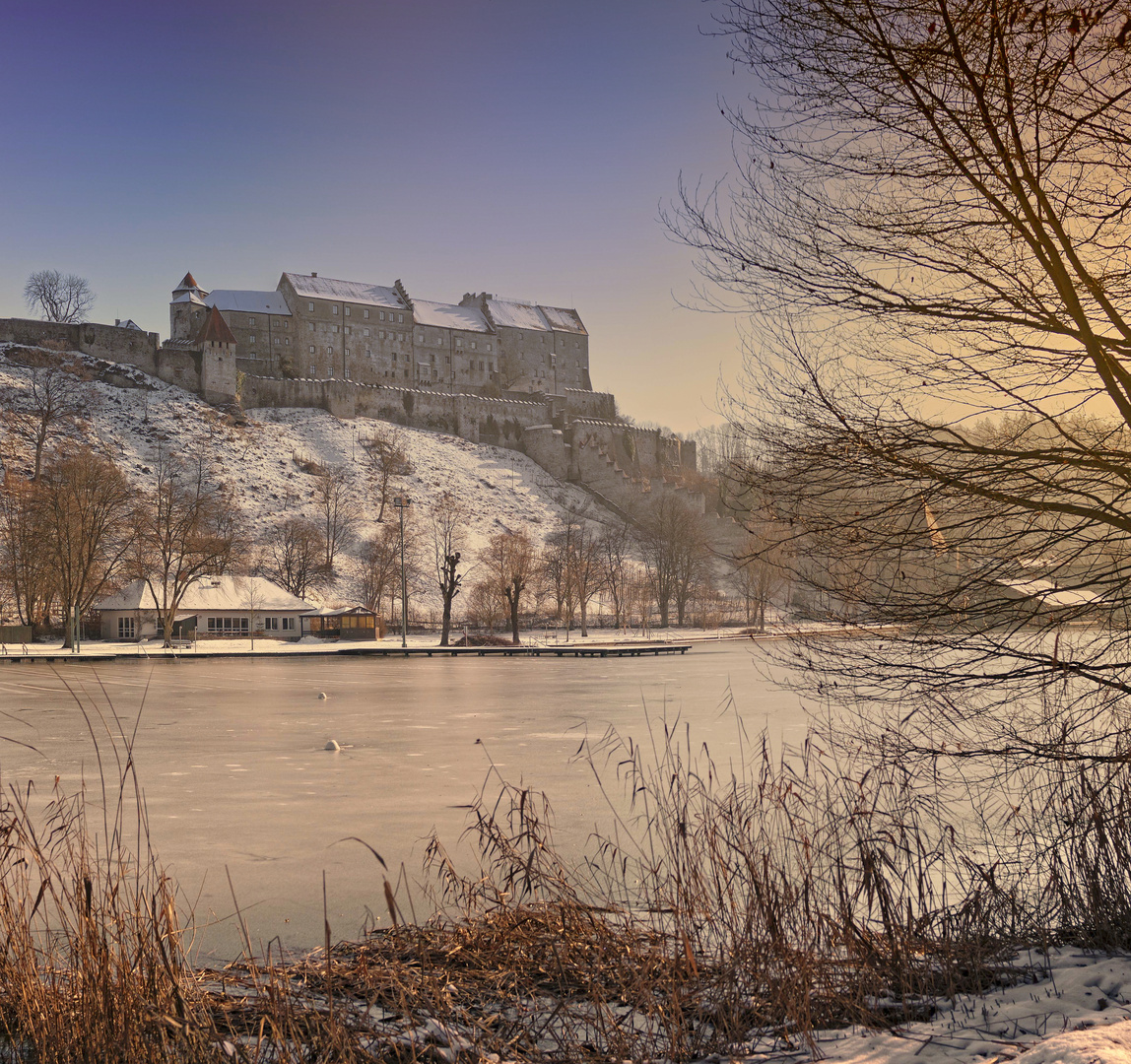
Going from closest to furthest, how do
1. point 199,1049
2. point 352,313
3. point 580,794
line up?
point 199,1049 → point 580,794 → point 352,313

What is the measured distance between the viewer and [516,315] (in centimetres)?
11712

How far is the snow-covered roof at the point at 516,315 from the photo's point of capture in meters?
115

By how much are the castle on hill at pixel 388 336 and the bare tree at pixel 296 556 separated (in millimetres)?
28871

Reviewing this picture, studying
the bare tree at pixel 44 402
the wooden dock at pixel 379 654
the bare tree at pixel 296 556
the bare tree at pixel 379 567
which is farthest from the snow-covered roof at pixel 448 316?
the wooden dock at pixel 379 654

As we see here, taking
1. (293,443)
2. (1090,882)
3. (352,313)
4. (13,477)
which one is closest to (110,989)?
(1090,882)

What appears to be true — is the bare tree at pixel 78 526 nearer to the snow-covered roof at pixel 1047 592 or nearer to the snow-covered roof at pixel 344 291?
the snow-covered roof at pixel 1047 592

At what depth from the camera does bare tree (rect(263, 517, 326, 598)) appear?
212 feet

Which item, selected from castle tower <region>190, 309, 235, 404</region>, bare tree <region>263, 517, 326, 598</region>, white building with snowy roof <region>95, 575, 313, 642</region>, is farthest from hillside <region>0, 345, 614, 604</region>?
white building with snowy roof <region>95, 575, 313, 642</region>

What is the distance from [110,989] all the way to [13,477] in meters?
66.2

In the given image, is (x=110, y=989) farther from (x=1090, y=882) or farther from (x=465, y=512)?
(x=465, y=512)

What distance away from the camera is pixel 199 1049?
364 centimetres

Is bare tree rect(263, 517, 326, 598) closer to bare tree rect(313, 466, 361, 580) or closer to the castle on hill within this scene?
bare tree rect(313, 466, 361, 580)

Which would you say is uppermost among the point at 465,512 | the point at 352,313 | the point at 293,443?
the point at 352,313

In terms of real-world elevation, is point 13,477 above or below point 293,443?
below
